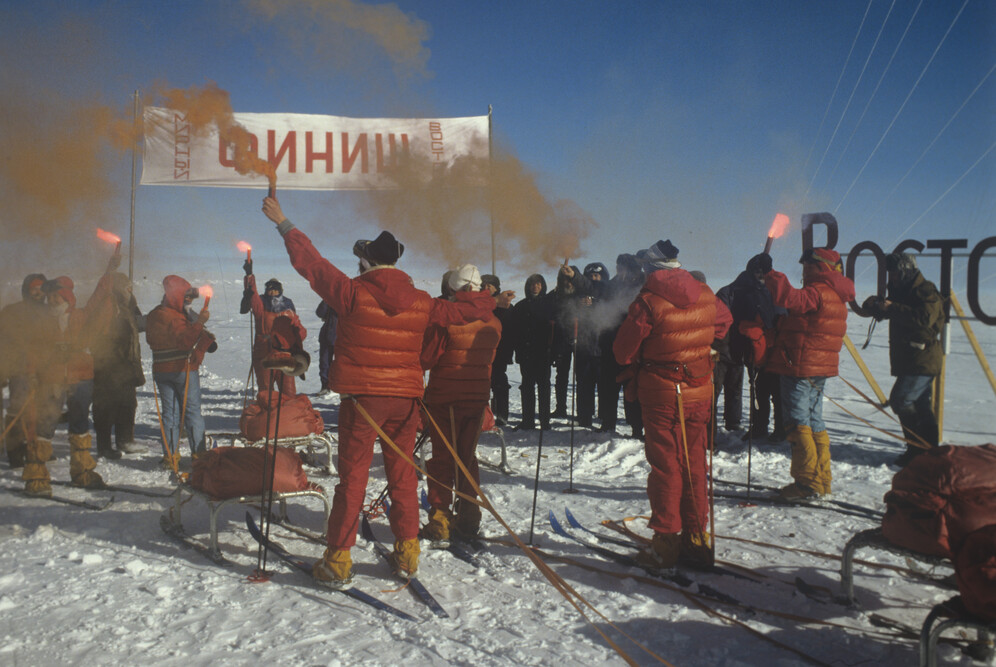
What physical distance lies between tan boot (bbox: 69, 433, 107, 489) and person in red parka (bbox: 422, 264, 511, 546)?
3358 millimetres

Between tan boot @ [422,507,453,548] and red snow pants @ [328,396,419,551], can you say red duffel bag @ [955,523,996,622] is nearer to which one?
red snow pants @ [328,396,419,551]

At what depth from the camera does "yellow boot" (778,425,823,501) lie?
5293 mm

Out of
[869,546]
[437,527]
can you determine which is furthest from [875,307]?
[437,527]

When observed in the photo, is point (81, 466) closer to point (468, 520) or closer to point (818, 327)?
point (468, 520)

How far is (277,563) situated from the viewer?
4148mm

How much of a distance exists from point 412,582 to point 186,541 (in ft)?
5.78

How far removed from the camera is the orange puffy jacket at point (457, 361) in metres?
4.53

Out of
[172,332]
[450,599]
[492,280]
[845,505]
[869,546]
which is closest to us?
[869,546]

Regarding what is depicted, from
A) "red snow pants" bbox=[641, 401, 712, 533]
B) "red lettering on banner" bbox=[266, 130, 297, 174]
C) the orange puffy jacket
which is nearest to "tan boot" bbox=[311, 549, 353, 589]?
the orange puffy jacket

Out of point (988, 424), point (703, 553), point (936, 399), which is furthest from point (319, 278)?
point (988, 424)

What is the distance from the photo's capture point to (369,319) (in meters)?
3.80

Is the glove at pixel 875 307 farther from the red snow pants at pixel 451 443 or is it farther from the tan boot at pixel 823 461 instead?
the red snow pants at pixel 451 443

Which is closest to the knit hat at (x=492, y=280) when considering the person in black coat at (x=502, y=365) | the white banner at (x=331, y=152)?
the person in black coat at (x=502, y=365)

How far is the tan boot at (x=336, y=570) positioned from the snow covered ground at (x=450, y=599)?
0.09 metres
